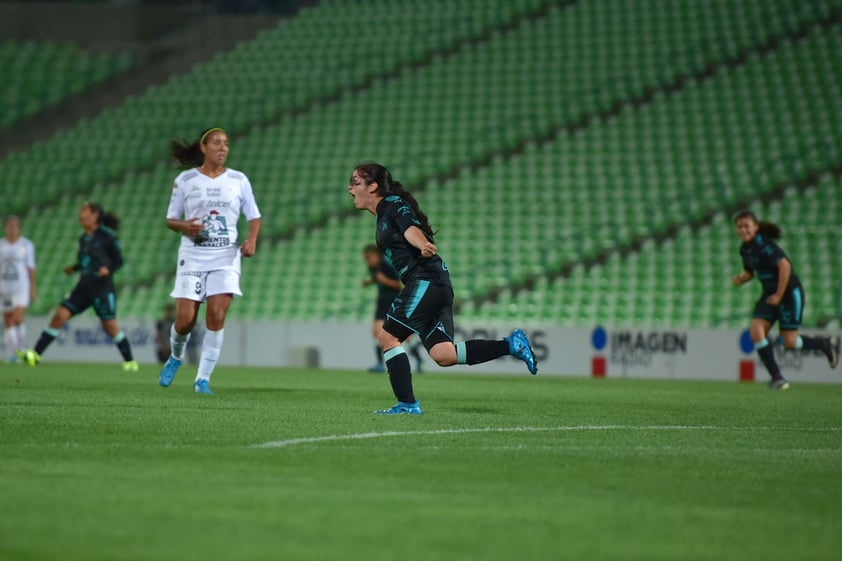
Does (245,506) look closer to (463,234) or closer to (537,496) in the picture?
(537,496)

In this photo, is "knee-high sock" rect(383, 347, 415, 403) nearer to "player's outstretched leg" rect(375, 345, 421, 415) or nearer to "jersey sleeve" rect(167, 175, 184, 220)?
"player's outstretched leg" rect(375, 345, 421, 415)

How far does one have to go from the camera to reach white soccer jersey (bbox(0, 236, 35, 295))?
21.8 metres

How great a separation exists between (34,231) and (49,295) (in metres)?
2.68

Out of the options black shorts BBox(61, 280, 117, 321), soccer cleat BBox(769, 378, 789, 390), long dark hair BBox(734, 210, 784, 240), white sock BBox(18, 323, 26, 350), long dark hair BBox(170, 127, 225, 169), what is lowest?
soccer cleat BBox(769, 378, 789, 390)

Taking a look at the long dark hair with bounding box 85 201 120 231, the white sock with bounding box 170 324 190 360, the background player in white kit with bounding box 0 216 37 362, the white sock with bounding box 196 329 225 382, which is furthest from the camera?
the background player in white kit with bounding box 0 216 37 362

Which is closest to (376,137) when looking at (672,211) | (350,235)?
(350,235)

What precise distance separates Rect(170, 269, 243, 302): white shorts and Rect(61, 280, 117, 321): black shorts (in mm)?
6037

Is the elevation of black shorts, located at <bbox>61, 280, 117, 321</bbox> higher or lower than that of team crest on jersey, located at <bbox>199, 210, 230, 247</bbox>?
lower

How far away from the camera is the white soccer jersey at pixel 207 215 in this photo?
12211 millimetres

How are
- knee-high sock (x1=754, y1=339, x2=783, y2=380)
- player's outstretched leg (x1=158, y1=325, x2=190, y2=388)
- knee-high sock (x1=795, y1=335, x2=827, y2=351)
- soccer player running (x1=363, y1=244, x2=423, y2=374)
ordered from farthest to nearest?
soccer player running (x1=363, y1=244, x2=423, y2=374), knee-high sock (x1=754, y1=339, x2=783, y2=380), knee-high sock (x1=795, y1=335, x2=827, y2=351), player's outstretched leg (x1=158, y1=325, x2=190, y2=388)

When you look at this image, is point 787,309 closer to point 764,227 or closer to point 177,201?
point 764,227

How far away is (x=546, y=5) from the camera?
32.7 meters

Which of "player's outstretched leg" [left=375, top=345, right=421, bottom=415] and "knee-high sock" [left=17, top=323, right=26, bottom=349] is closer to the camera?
"player's outstretched leg" [left=375, top=345, right=421, bottom=415]

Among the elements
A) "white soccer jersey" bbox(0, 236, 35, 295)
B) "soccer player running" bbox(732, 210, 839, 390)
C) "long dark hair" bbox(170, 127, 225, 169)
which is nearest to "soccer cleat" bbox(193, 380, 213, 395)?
"long dark hair" bbox(170, 127, 225, 169)
